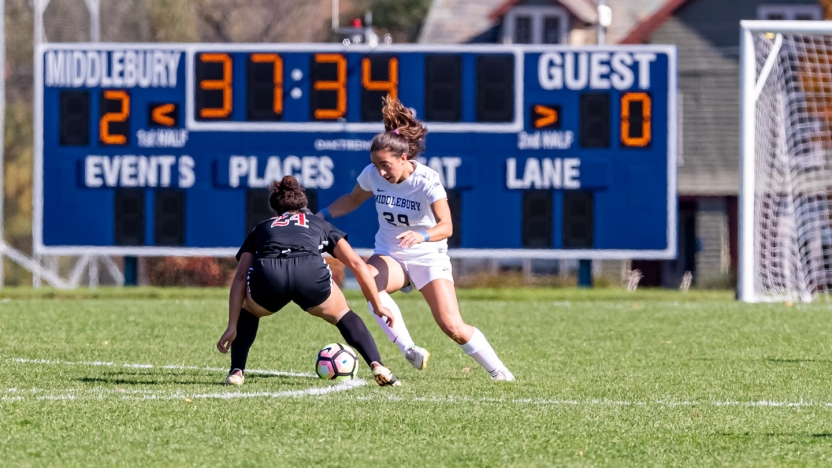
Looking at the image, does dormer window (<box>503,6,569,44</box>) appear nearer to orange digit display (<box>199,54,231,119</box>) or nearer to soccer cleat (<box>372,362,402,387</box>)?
orange digit display (<box>199,54,231,119</box>)

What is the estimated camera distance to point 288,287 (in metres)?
9.68

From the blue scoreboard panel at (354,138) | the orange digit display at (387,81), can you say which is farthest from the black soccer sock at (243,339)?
the orange digit display at (387,81)

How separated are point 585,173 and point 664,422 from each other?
13.8m

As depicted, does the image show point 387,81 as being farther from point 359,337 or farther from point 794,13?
point 794,13

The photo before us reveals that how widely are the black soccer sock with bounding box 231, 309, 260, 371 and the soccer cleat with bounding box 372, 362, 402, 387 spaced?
0.85 metres

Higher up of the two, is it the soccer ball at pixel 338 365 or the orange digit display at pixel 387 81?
the orange digit display at pixel 387 81

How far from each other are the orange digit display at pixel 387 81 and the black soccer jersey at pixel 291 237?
1202cm

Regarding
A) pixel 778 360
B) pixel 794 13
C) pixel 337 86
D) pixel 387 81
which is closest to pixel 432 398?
pixel 778 360

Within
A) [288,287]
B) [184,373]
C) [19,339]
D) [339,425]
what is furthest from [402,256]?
[19,339]

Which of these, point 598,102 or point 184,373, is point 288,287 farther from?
point 598,102

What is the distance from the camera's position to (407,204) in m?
10.2

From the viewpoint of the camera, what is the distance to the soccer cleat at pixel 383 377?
9.67 meters

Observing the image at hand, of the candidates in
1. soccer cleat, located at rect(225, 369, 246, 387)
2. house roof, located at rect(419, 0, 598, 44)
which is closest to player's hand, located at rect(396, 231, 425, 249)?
soccer cleat, located at rect(225, 369, 246, 387)

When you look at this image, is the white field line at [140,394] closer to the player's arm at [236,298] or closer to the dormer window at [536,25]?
the player's arm at [236,298]
